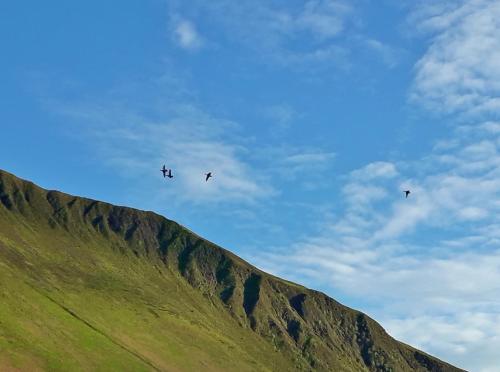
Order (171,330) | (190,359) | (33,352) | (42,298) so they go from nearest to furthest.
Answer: (33,352), (42,298), (190,359), (171,330)

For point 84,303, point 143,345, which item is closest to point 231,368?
point 143,345

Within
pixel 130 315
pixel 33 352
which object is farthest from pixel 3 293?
pixel 130 315

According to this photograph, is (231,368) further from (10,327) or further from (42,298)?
(10,327)

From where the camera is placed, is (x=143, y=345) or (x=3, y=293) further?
(x=143, y=345)

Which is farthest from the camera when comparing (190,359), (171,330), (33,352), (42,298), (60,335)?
(171,330)

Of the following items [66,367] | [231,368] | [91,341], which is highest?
[231,368]

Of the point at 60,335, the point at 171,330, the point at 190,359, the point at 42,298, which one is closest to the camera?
the point at 60,335

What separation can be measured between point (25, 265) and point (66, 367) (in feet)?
195

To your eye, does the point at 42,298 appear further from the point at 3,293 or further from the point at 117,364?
the point at 117,364

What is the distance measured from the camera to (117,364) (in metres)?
150

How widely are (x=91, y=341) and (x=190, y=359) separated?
33883mm

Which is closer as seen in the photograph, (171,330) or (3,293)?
(3,293)

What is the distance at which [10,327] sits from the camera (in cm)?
13738

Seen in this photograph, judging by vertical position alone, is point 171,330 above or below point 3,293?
above
